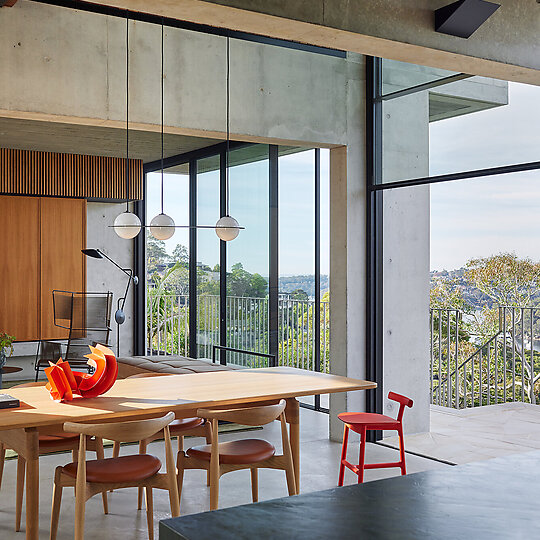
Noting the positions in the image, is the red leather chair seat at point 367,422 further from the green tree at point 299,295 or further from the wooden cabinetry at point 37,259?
the wooden cabinetry at point 37,259

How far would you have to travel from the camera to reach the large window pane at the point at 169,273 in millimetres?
9484

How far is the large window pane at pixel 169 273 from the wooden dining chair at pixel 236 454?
544 centimetres

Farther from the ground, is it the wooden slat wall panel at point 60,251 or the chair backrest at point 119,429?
the wooden slat wall panel at point 60,251

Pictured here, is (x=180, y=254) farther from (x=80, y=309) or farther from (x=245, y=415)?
(x=245, y=415)

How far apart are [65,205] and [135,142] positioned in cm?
185

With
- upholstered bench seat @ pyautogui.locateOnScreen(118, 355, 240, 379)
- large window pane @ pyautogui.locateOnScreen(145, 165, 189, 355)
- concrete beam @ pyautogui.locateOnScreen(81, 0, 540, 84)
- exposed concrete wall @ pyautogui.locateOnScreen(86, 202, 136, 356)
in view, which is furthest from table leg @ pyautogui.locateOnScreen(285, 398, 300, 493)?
exposed concrete wall @ pyautogui.locateOnScreen(86, 202, 136, 356)

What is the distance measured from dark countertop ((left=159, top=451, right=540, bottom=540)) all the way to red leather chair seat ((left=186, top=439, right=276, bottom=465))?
2.43 m

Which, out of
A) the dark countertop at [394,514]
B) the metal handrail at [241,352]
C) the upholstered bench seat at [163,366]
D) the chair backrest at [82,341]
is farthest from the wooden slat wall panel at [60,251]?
the dark countertop at [394,514]

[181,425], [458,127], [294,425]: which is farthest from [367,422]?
[458,127]

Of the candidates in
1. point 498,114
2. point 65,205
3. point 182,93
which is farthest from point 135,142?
point 498,114

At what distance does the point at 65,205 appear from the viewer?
988 centimetres

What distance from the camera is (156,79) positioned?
5.21 metres

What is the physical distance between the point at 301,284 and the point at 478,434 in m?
2.38

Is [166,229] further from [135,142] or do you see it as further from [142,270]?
[142,270]
